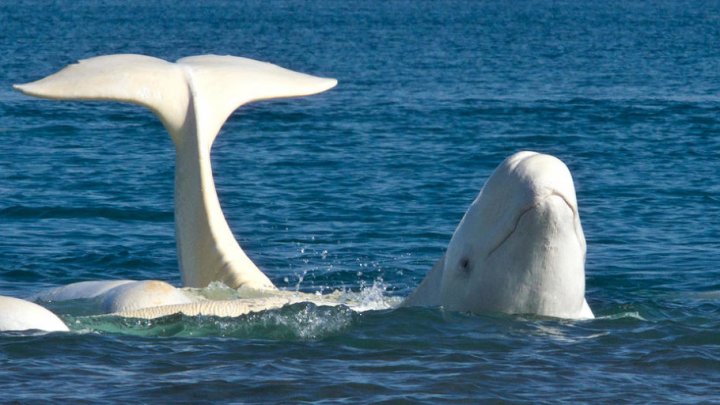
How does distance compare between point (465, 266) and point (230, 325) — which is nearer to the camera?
point (465, 266)

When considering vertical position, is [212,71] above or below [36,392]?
above

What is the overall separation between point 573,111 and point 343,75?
16.4 metres

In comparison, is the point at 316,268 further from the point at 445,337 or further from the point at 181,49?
the point at 181,49

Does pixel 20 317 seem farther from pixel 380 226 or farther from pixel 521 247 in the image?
pixel 380 226

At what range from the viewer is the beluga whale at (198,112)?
13.9 m

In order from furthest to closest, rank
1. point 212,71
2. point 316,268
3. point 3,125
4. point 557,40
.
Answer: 1. point 557,40
2. point 3,125
3. point 316,268
4. point 212,71

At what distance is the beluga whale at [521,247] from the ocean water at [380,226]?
0.27m

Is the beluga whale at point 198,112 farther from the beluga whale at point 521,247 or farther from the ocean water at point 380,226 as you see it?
the beluga whale at point 521,247

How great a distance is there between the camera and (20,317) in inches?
449

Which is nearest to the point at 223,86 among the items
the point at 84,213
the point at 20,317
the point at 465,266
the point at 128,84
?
the point at 128,84

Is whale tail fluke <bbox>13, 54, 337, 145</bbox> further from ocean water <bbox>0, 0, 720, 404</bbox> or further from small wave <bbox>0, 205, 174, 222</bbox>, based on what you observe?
small wave <bbox>0, 205, 174, 222</bbox>

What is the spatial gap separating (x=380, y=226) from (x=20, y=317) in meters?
11.1

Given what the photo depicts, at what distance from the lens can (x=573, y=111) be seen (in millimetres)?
40812

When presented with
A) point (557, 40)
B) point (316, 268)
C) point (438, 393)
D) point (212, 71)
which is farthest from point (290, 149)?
point (557, 40)
